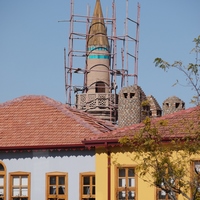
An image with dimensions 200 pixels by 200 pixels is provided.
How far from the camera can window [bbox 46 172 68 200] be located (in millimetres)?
29391

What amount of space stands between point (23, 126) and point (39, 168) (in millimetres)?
2083

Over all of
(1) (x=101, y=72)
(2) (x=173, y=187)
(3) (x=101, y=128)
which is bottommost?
(2) (x=173, y=187)

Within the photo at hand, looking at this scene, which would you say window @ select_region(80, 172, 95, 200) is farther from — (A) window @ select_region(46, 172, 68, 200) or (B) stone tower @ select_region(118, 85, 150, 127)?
(B) stone tower @ select_region(118, 85, 150, 127)

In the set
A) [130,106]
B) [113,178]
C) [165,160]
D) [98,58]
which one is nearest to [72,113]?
[130,106]

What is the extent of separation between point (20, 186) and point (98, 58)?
20681 mm

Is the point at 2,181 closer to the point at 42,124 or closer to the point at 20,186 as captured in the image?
the point at 20,186

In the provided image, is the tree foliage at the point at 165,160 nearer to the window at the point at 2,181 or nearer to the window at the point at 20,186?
the window at the point at 20,186

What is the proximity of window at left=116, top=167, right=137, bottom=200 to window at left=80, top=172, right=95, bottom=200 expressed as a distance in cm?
138

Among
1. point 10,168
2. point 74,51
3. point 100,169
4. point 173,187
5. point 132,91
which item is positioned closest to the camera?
point 173,187

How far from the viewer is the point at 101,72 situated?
49.6m

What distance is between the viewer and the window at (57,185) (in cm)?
2939

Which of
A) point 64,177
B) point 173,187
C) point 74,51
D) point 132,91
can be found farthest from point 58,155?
point 74,51

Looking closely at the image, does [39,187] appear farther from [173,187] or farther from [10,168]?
[173,187]

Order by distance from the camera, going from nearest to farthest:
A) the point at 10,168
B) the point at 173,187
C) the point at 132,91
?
1. the point at 173,187
2. the point at 10,168
3. the point at 132,91
